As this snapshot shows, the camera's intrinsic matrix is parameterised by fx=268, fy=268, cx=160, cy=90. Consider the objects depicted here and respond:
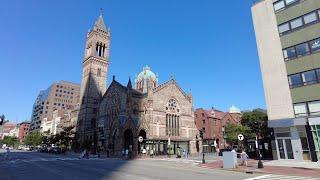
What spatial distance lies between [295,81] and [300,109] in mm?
3277

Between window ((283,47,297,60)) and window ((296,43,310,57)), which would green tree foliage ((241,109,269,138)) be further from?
window ((296,43,310,57))

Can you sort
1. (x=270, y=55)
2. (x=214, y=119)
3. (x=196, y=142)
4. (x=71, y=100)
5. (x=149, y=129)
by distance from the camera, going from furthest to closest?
(x=71, y=100), (x=214, y=119), (x=196, y=142), (x=149, y=129), (x=270, y=55)

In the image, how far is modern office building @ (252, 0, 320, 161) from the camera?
28656mm

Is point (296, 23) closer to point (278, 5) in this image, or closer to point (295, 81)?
point (278, 5)

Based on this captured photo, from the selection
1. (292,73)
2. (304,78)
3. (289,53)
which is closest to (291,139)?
(304,78)

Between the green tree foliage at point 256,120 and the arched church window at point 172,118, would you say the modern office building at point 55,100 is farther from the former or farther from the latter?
the green tree foliage at point 256,120

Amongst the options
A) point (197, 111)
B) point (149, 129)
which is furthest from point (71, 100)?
point (149, 129)

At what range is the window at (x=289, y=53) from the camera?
102ft

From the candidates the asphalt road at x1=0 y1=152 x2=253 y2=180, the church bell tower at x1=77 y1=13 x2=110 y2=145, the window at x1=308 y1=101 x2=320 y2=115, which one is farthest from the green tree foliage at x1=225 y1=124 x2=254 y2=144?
the church bell tower at x1=77 y1=13 x2=110 y2=145

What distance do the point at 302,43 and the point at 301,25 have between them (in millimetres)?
2123

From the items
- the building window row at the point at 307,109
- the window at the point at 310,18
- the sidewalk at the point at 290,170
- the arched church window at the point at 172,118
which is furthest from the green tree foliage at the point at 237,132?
the sidewalk at the point at 290,170

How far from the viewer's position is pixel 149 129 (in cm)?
5947

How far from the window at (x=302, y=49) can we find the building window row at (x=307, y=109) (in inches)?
221

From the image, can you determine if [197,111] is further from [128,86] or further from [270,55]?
[270,55]
